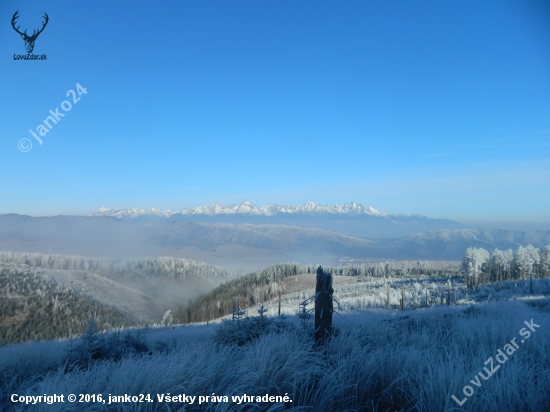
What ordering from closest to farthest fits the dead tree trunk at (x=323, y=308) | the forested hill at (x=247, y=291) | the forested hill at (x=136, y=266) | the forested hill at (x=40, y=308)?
1. the dead tree trunk at (x=323, y=308)
2. the forested hill at (x=40, y=308)
3. the forested hill at (x=247, y=291)
4. the forested hill at (x=136, y=266)

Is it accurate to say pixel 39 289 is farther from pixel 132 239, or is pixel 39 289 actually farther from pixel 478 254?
pixel 132 239

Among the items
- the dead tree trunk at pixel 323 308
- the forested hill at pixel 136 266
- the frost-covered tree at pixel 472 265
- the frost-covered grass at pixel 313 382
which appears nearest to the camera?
the frost-covered grass at pixel 313 382

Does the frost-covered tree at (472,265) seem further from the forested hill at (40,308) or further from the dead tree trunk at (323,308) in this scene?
the forested hill at (40,308)

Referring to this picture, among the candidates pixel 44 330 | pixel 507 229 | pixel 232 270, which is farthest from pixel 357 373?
pixel 507 229

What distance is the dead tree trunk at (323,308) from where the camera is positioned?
5008 mm

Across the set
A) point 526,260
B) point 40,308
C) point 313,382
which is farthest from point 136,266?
point 313,382

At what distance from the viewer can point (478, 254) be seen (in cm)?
5638

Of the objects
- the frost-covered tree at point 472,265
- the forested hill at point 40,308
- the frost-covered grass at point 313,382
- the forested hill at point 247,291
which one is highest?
the frost-covered grass at point 313,382

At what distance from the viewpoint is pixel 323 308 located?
16.4 ft

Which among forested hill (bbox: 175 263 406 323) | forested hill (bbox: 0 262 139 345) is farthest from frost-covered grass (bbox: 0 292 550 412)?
forested hill (bbox: 175 263 406 323)

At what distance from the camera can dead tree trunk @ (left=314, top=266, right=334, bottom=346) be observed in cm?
501

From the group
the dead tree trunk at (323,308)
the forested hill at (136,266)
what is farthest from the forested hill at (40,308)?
the dead tree trunk at (323,308)

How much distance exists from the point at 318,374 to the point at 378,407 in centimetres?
73

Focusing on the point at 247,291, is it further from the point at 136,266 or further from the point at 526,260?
the point at 526,260
